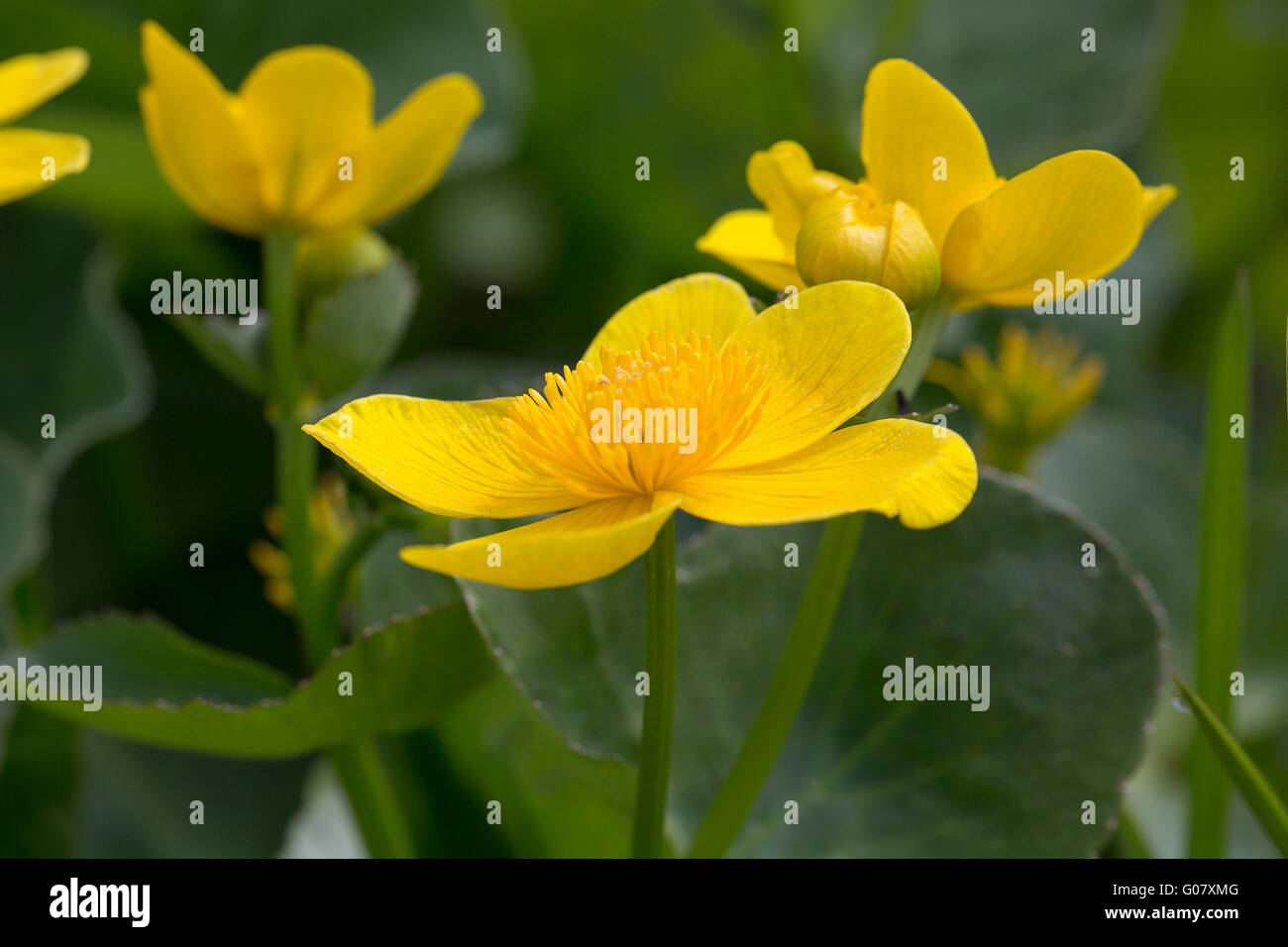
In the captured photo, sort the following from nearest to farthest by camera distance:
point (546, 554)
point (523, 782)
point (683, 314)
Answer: point (546, 554) → point (683, 314) → point (523, 782)

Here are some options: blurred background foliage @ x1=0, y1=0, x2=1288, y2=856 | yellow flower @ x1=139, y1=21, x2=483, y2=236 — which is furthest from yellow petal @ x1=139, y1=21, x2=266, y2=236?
blurred background foliage @ x1=0, y1=0, x2=1288, y2=856

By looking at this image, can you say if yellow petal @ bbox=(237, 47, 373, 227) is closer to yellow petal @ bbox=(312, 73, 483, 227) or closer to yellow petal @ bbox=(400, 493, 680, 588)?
yellow petal @ bbox=(312, 73, 483, 227)

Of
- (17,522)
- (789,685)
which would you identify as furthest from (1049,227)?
(17,522)

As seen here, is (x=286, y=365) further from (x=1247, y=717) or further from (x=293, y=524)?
(x=1247, y=717)

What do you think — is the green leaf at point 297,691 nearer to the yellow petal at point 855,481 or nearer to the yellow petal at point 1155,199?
the yellow petal at point 855,481

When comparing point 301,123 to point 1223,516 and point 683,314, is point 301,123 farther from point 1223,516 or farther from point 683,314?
point 1223,516

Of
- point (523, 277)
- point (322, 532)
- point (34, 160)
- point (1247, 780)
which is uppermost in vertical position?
point (523, 277)
